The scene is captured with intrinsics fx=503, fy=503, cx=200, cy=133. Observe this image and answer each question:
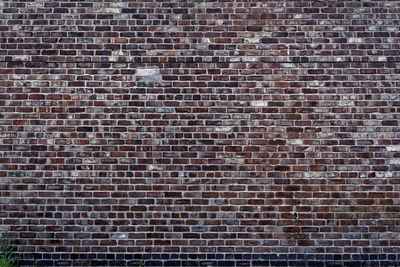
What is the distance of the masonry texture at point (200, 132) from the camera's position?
5926 millimetres

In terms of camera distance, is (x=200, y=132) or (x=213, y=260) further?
(x=200, y=132)

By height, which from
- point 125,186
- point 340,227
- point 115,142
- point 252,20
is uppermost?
point 252,20

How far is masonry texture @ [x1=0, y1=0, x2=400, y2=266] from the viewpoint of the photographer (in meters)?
5.93

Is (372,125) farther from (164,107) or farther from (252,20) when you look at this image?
(164,107)

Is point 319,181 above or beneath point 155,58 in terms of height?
beneath

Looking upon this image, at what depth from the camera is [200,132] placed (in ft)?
20.1

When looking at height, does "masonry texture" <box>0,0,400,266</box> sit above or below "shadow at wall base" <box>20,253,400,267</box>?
above

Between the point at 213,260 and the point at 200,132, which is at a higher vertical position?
the point at 200,132

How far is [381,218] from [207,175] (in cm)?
212

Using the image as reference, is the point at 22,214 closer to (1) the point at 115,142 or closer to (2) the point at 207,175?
(1) the point at 115,142

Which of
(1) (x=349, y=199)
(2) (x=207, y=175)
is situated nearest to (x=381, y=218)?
(1) (x=349, y=199)

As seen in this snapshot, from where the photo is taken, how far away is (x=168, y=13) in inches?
249

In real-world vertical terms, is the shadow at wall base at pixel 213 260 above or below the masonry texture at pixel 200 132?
below

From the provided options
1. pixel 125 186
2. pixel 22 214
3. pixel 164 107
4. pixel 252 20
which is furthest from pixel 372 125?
pixel 22 214
